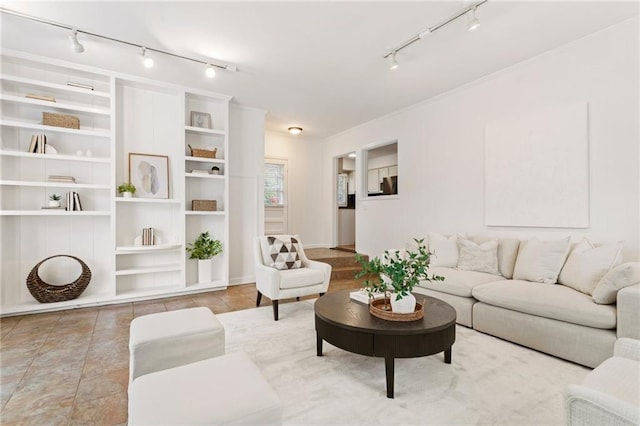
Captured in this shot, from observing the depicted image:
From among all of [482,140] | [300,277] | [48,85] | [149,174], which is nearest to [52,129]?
[48,85]

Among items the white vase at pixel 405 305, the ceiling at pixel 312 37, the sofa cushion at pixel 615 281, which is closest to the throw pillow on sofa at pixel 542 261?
the sofa cushion at pixel 615 281

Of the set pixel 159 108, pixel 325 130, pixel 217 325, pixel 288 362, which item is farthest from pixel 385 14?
pixel 325 130

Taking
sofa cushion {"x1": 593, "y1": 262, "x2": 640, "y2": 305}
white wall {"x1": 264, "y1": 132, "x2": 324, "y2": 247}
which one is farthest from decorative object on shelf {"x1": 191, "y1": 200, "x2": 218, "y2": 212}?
sofa cushion {"x1": 593, "y1": 262, "x2": 640, "y2": 305}

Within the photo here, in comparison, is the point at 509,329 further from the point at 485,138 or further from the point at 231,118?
the point at 231,118

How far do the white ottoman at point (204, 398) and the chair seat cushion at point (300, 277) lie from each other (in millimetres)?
1983

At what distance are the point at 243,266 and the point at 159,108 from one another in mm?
2680

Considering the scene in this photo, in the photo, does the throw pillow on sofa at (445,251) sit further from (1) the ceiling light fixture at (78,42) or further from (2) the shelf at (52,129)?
(2) the shelf at (52,129)

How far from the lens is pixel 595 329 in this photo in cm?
220

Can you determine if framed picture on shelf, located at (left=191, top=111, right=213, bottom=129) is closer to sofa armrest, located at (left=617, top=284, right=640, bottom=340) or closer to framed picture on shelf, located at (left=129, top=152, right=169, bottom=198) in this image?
framed picture on shelf, located at (left=129, top=152, right=169, bottom=198)

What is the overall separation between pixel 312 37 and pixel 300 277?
8.11ft

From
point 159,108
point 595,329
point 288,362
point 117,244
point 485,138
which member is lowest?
point 288,362

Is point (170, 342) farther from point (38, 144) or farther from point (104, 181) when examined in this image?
point (38, 144)

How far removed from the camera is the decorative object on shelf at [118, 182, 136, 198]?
3.88 meters

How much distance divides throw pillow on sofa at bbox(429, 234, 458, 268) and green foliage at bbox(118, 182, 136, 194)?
391 cm
